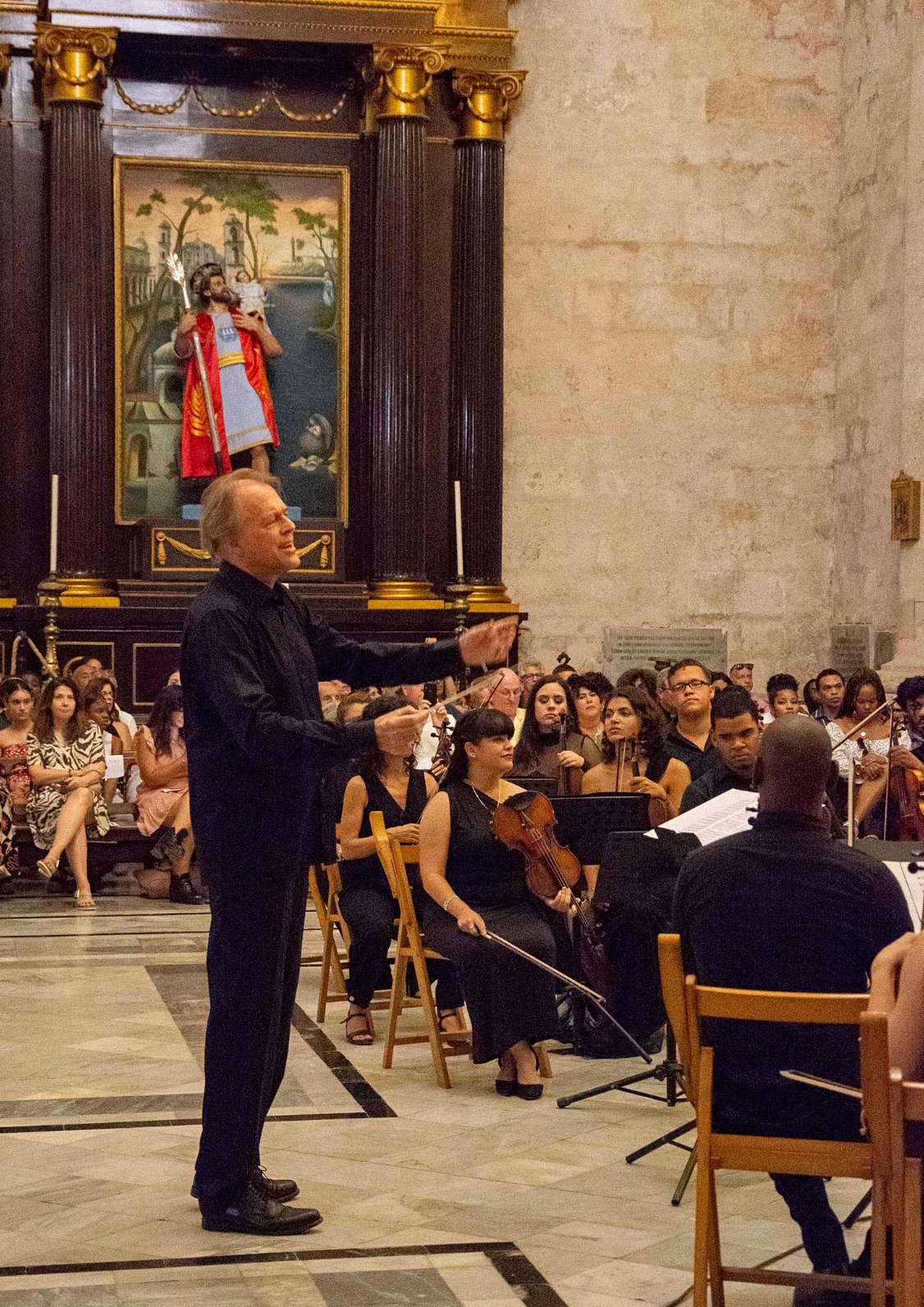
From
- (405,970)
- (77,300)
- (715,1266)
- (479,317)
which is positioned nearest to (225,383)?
(77,300)

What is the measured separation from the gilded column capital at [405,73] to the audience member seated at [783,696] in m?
6.01

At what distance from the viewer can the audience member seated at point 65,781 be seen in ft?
37.9

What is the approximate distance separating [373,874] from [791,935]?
392cm

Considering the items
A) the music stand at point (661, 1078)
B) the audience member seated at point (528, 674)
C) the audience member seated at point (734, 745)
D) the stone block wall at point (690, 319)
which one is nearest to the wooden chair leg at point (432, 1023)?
the music stand at point (661, 1078)

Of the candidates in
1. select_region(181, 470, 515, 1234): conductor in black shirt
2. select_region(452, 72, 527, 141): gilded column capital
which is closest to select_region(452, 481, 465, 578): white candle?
select_region(452, 72, 527, 141): gilded column capital

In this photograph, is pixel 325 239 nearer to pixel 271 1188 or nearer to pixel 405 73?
pixel 405 73

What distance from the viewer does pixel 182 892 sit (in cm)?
1156

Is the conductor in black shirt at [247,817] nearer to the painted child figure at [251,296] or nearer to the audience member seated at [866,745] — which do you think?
the audience member seated at [866,745]

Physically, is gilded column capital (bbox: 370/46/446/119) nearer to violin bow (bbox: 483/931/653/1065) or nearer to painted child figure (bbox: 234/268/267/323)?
painted child figure (bbox: 234/268/267/323)

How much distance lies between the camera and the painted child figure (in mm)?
15500

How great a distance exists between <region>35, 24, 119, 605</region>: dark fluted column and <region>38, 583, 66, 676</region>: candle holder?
0.09 meters

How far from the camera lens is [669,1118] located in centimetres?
630

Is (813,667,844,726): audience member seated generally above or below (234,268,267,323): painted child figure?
below

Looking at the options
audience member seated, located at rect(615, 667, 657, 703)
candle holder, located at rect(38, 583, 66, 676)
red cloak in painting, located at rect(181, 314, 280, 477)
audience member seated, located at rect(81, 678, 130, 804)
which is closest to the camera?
audience member seated, located at rect(615, 667, 657, 703)
